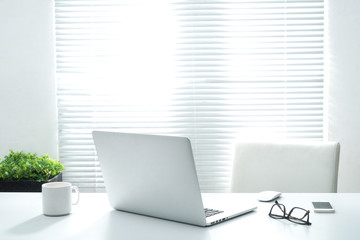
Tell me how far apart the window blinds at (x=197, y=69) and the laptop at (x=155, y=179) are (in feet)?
4.27

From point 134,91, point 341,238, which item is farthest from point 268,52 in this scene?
point 341,238

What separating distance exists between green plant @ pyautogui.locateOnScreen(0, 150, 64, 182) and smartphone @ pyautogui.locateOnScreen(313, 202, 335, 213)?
59.7 inches

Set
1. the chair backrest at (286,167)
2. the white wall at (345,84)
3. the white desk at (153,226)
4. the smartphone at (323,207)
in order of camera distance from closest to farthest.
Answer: the white desk at (153,226) → the smartphone at (323,207) → the chair backrest at (286,167) → the white wall at (345,84)

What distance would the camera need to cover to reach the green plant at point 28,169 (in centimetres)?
253

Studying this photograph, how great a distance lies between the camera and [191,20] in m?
2.87

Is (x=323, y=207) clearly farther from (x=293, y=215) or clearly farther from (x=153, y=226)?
(x=153, y=226)

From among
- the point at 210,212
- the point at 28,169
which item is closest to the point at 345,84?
the point at 210,212

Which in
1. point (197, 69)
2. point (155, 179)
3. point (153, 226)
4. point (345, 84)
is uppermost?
point (197, 69)

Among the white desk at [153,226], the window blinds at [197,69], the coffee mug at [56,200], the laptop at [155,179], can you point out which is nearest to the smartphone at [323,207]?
the white desk at [153,226]

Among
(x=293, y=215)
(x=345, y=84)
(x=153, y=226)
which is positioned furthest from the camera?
(x=345, y=84)

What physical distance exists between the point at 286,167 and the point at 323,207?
55 cm

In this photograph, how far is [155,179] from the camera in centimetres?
146

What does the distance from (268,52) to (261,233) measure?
1713 mm

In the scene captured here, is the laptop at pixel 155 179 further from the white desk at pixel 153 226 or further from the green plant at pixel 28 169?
the green plant at pixel 28 169
